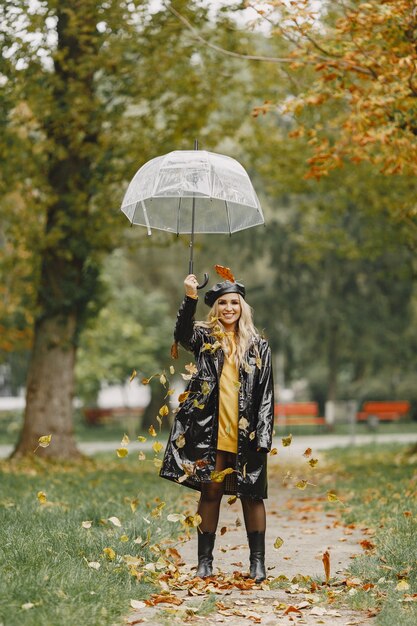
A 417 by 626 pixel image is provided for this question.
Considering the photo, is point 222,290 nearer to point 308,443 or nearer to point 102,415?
point 308,443

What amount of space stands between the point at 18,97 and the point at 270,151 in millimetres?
6600

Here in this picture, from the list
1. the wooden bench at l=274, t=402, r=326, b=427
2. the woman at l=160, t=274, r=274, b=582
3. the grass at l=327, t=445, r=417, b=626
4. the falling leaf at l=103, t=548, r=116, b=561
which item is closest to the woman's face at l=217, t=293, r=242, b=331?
the woman at l=160, t=274, r=274, b=582

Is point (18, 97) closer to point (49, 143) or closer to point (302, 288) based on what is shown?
point (49, 143)

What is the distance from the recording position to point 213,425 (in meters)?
6.13

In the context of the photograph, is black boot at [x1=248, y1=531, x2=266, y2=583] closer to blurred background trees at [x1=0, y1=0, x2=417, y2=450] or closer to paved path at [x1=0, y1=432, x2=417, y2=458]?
blurred background trees at [x1=0, y1=0, x2=417, y2=450]

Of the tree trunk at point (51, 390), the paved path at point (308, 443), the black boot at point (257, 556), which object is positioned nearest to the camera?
the black boot at point (257, 556)

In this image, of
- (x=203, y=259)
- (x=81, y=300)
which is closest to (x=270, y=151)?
(x=81, y=300)

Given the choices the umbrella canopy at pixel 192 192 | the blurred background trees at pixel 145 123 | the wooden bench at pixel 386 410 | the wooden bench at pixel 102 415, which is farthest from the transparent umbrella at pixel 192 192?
the wooden bench at pixel 102 415

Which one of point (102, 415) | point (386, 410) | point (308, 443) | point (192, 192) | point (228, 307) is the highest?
point (192, 192)

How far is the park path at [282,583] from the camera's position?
16.9 feet

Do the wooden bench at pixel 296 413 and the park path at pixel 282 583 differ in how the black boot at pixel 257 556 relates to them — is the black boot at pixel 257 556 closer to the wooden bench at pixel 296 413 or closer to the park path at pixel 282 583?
the park path at pixel 282 583

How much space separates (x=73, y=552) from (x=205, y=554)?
0.88 m

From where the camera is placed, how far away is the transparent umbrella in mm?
6285

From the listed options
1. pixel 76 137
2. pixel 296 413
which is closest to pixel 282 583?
pixel 76 137
